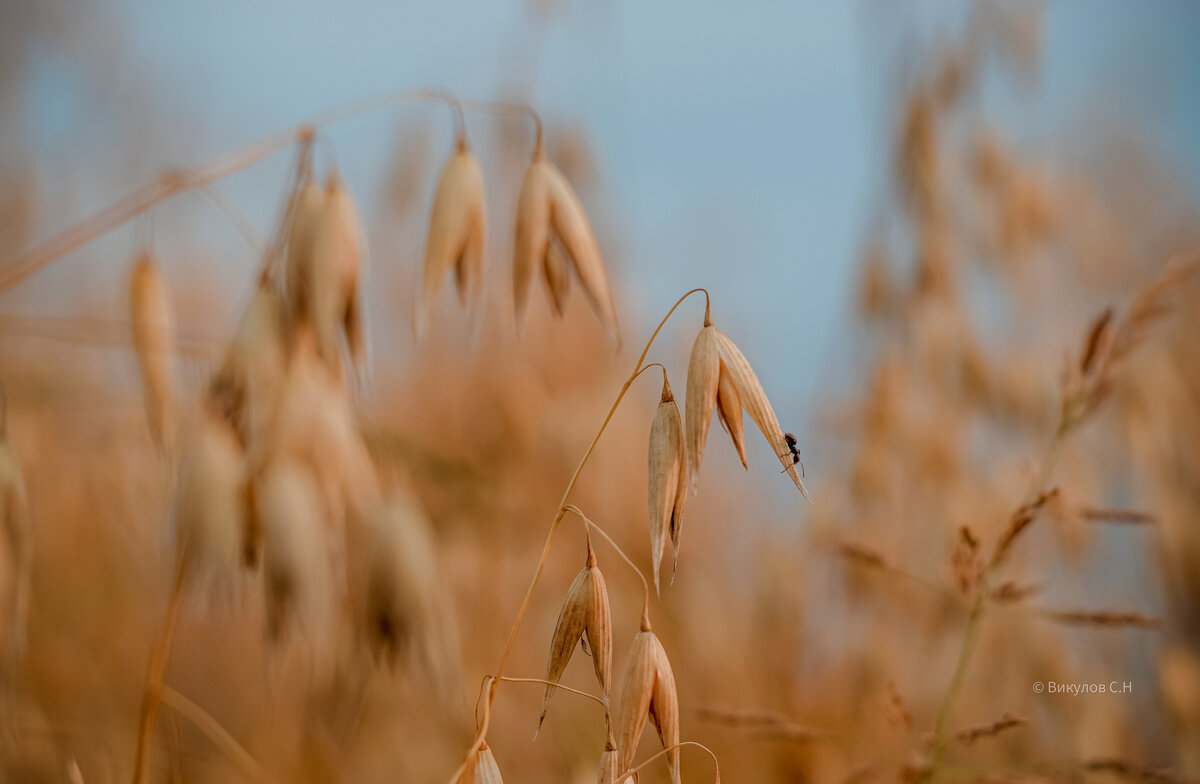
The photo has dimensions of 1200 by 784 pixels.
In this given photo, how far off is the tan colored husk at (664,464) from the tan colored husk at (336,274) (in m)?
0.26

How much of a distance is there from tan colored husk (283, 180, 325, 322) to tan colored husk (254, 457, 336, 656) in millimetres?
123

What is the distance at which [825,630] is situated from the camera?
1159 mm

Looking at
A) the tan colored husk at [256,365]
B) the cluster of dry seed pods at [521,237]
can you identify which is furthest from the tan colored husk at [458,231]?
the tan colored husk at [256,365]

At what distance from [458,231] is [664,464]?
27cm

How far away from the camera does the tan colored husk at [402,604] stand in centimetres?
55

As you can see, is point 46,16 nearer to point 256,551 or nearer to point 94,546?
point 94,546

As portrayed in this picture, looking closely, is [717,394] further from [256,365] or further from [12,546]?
[12,546]

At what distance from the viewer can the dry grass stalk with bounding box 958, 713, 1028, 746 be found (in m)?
0.46

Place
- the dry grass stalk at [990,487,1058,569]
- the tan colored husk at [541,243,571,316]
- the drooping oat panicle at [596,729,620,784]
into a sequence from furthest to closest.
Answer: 1. the tan colored husk at [541,243,571,316]
2. the dry grass stalk at [990,487,1058,569]
3. the drooping oat panicle at [596,729,620,784]

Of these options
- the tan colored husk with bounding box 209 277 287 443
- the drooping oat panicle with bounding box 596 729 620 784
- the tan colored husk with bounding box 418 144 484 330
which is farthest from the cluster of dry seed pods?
the drooping oat panicle with bounding box 596 729 620 784

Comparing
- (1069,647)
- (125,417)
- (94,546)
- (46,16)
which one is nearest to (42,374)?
(125,417)

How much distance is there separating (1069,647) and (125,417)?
134cm

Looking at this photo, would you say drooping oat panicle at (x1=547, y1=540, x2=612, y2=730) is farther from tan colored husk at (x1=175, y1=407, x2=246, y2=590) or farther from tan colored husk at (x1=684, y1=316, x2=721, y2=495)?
tan colored husk at (x1=175, y1=407, x2=246, y2=590)

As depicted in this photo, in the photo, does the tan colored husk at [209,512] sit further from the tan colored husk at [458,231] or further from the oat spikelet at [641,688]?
the oat spikelet at [641,688]
